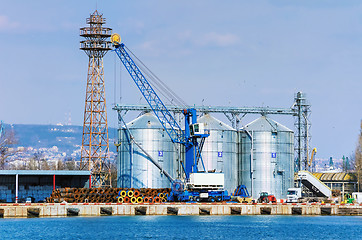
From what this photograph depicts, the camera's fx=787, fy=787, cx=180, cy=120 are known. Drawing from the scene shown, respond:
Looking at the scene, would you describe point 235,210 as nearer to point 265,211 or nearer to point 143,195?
point 265,211

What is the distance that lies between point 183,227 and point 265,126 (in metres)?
41.5

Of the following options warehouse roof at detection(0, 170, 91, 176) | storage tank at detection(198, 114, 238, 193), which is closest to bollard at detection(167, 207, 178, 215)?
warehouse roof at detection(0, 170, 91, 176)

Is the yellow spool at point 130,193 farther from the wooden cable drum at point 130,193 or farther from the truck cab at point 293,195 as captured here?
the truck cab at point 293,195

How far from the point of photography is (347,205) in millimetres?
100375

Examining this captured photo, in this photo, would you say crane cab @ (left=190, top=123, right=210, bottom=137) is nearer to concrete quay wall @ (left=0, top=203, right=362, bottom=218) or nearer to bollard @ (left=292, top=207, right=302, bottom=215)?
concrete quay wall @ (left=0, top=203, right=362, bottom=218)

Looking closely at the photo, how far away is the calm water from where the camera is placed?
74.6 meters

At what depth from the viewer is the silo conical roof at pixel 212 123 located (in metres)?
118

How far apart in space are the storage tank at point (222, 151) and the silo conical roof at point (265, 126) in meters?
2.98

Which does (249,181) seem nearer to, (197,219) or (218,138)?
(218,138)

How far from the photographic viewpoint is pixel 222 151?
11756cm

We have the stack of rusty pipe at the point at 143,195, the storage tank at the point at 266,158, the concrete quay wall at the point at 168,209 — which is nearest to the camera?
the concrete quay wall at the point at 168,209

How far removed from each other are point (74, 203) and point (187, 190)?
53.3ft

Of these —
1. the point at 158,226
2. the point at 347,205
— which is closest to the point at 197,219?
the point at 158,226

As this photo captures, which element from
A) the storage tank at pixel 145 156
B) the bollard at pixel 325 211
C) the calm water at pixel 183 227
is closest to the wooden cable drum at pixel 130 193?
the storage tank at pixel 145 156
